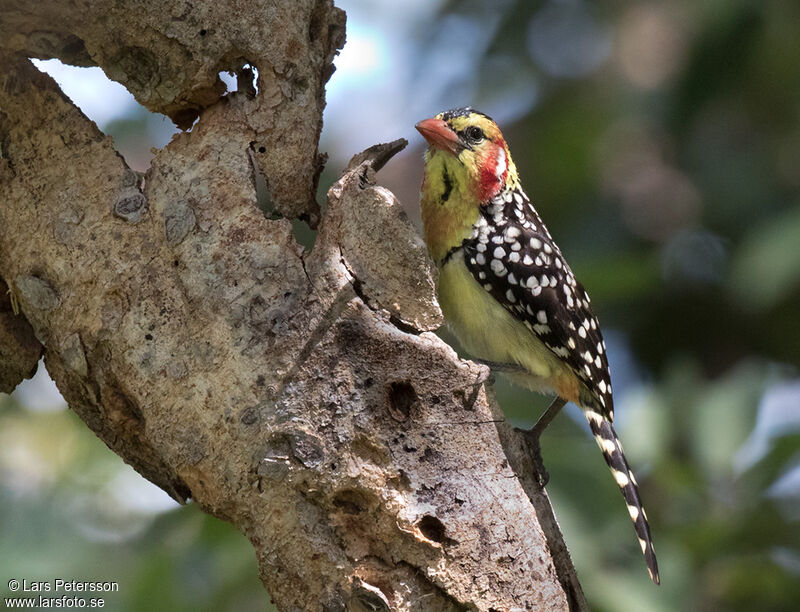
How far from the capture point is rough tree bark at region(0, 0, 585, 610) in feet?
8.98

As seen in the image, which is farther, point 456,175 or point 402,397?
point 456,175

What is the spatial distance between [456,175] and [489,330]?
0.67 metres

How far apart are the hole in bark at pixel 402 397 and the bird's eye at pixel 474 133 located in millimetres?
1678

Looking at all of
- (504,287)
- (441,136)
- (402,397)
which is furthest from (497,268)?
(402,397)

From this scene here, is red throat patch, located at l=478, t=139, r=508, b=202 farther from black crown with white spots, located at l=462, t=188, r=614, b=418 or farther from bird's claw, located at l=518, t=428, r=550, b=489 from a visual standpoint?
bird's claw, located at l=518, t=428, r=550, b=489

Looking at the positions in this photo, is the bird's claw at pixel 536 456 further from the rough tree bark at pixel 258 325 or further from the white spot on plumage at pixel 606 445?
the white spot on plumage at pixel 606 445

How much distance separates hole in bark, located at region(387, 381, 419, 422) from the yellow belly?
1.23 m

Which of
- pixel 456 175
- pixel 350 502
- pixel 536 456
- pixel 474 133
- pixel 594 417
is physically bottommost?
pixel 350 502

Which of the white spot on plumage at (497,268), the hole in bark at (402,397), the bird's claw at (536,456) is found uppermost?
the white spot on plumage at (497,268)

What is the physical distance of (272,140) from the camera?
123 inches

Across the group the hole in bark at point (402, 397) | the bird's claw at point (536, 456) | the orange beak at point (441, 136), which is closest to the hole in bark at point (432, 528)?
the hole in bark at point (402, 397)

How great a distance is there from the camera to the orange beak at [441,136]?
13.7ft

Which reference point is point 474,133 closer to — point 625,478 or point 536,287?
point 536,287

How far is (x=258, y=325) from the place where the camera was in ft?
9.29
